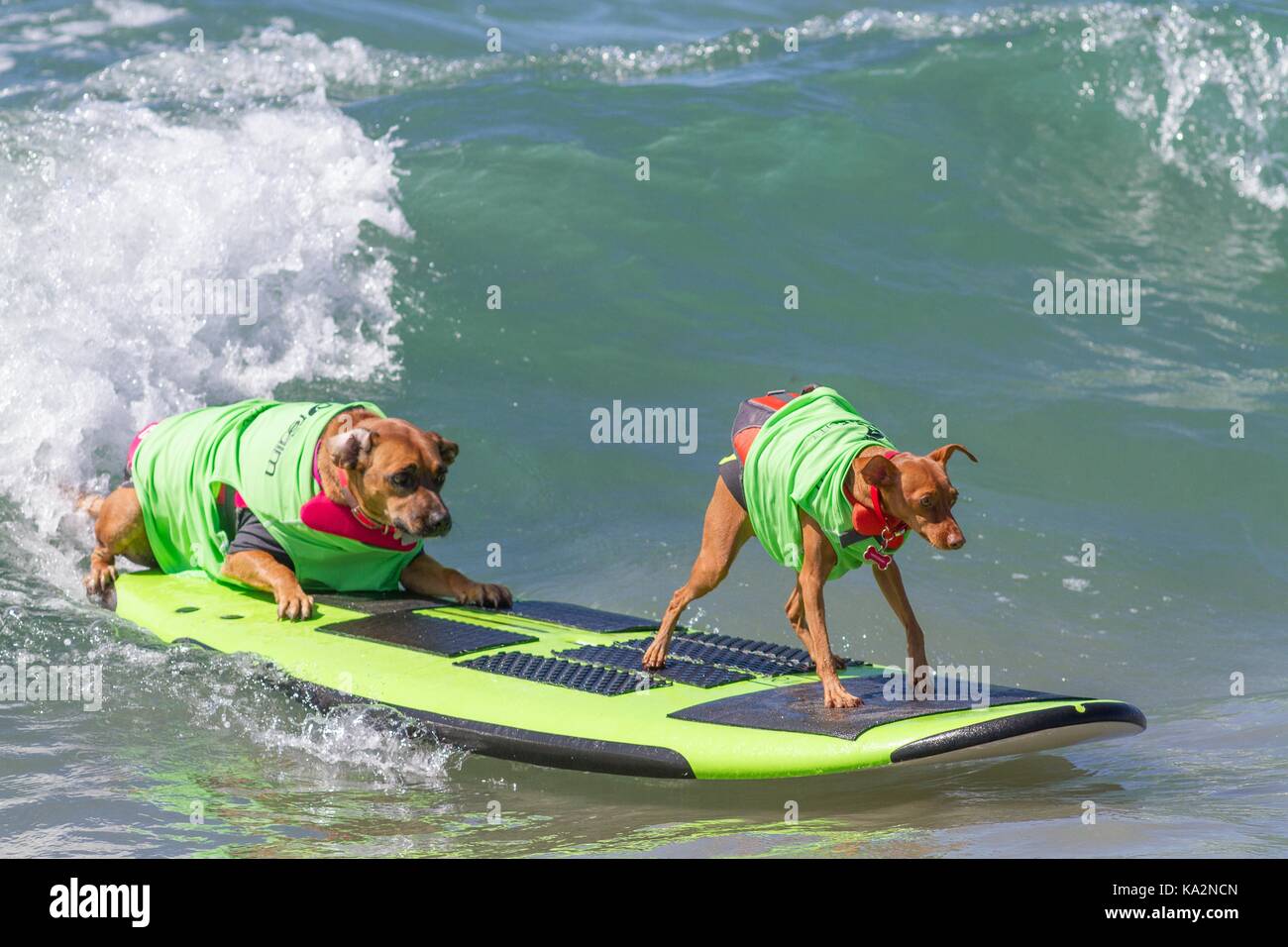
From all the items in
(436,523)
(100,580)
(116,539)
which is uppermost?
(436,523)

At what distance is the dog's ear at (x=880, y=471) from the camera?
515 centimetres

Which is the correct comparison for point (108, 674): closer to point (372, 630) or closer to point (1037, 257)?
point (372, 630)

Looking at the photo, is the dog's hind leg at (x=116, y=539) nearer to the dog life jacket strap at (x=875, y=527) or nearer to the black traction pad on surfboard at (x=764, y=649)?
the black traction pad on surfboard at (x=764, y=649)

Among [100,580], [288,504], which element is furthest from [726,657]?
[100,580]

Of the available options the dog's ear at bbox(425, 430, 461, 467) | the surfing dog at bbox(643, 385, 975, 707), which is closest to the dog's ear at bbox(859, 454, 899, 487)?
the surfing dog at bbox(643, 385, 975, 707)

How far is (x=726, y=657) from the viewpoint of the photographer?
6496 mm

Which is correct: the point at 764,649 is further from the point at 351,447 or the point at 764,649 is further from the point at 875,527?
the point at 351,447

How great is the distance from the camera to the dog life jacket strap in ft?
17.5

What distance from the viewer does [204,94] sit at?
13.6m

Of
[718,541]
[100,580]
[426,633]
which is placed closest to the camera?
[718,541]

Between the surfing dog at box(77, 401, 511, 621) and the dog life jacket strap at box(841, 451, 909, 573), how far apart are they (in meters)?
2.06

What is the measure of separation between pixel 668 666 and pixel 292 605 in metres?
1.87

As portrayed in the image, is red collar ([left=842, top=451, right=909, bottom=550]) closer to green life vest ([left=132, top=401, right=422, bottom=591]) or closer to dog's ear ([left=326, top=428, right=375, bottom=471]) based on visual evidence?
dog's ear ([left=326, top=428, right=375, bottom=471])
